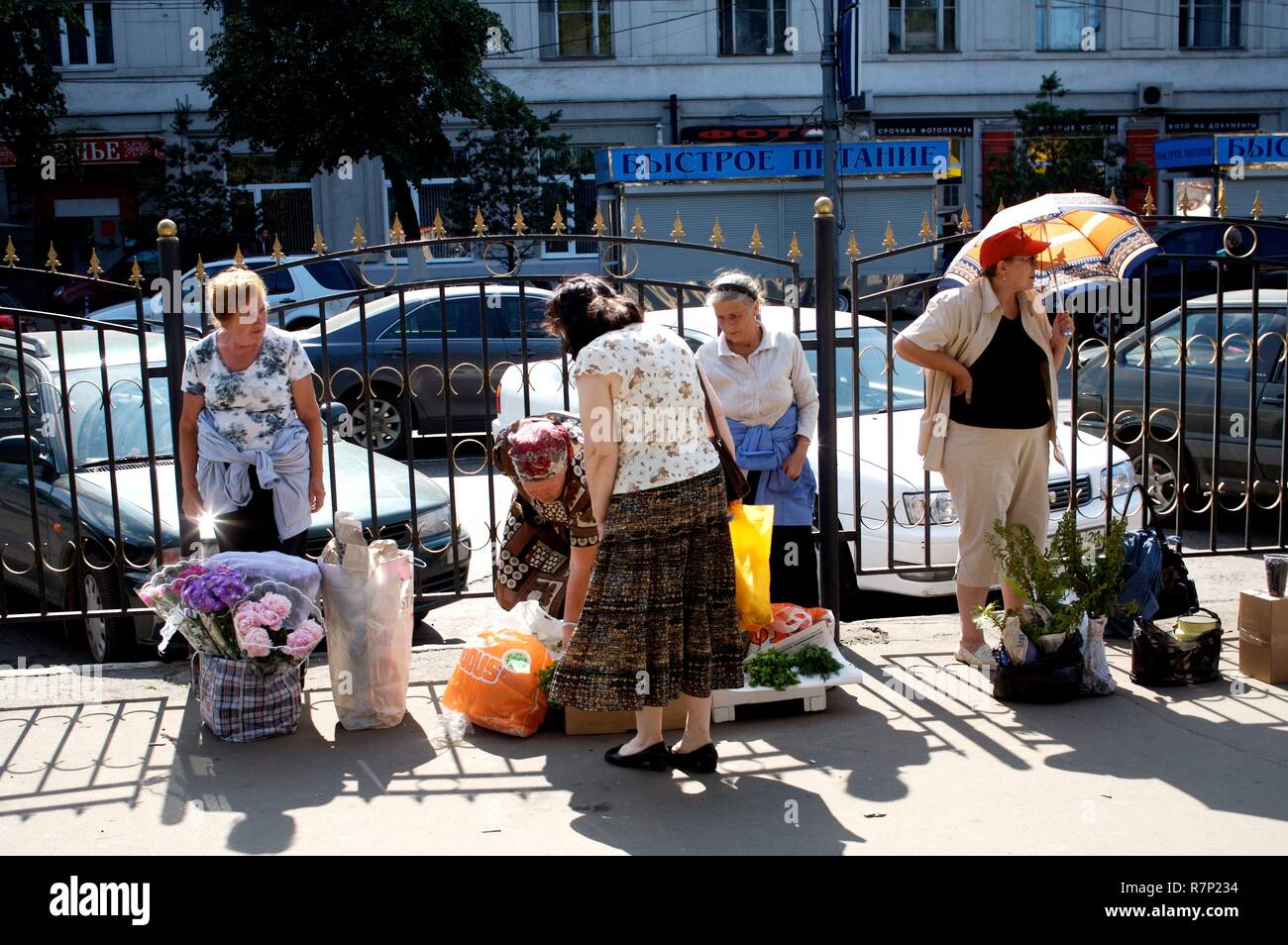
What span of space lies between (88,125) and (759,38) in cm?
1330

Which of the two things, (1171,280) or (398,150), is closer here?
(1171,280)

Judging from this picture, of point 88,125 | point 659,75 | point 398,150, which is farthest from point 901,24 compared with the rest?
point 88,125

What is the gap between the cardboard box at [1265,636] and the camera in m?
5.37

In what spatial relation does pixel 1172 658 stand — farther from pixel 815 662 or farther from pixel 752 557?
pixel 752 557

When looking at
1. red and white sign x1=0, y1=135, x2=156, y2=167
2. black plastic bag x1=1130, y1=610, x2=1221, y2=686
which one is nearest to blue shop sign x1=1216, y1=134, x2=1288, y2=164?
black plastic bag x1=1130, y1=610, x2=1221, y2=686

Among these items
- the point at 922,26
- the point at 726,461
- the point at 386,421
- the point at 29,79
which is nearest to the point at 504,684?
the point at 726,461

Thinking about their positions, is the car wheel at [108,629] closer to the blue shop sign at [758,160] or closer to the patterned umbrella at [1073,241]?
the patterned umbrella at [1073,241]

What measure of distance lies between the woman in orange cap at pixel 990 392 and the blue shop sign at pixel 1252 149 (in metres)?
16.4

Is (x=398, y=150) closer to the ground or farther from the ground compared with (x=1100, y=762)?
farther from the ground

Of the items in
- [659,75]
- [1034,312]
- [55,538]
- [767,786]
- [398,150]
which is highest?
[659,75]

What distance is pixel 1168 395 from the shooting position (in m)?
8.68

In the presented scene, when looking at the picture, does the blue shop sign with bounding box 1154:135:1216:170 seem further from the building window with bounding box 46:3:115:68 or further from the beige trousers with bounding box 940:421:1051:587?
the building window with bounding box 46:3:115:68

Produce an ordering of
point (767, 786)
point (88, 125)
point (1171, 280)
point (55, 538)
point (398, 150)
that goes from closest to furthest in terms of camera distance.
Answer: point (767, 786), point (55, 538), point (1171, 280), point (398, 150), point (88, 125)

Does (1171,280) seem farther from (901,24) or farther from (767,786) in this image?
(767,786)
